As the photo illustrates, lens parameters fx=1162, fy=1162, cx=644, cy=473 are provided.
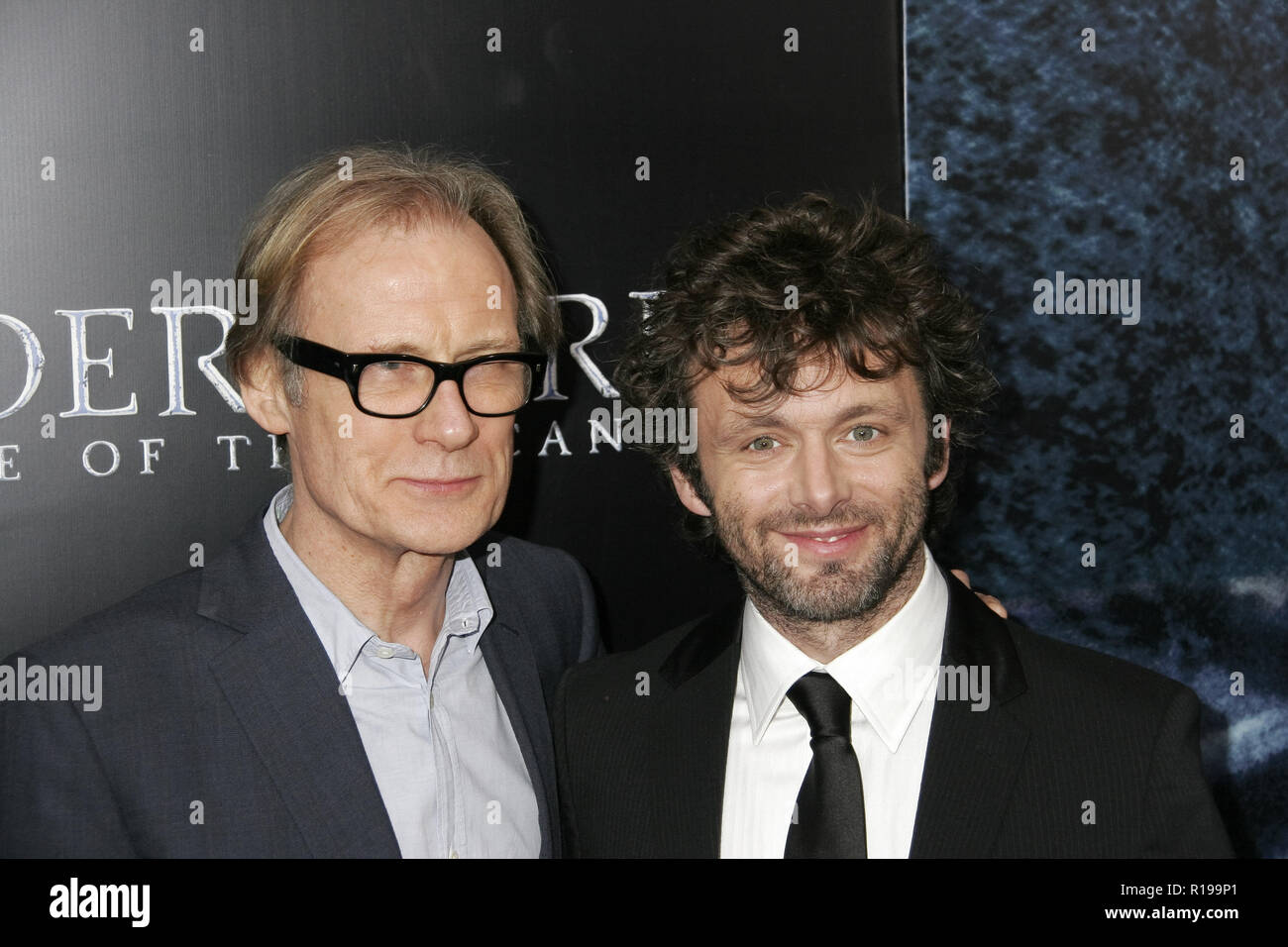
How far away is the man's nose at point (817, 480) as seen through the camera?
183 centimetres

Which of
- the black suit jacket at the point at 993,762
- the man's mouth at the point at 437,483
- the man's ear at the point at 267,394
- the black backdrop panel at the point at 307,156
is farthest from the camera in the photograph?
the black backdrop panel at the point at 307,156

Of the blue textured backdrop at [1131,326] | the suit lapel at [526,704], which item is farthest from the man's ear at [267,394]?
the blue textured backdrop at [1131,326]

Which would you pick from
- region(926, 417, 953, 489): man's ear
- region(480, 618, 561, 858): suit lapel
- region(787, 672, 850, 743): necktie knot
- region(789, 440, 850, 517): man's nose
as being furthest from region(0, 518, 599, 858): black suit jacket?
region(926, 417, 953, 489): man's ear

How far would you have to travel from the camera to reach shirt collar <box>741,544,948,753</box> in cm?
184

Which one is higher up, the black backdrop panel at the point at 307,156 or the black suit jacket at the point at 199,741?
the black backdrop panel at the point at 307,156

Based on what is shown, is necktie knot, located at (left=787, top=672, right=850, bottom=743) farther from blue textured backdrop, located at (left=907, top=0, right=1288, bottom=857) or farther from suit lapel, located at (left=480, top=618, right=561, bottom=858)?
blue textured backdrop, located at (left=907, top=0, right=1288, bottom=857)

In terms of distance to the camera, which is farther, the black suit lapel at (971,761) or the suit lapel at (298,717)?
the suit lapel at (298,717)

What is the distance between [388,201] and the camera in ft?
6.57

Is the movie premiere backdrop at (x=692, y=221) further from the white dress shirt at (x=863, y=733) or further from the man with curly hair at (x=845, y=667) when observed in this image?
the white dress shirt at (x=863, y=733)

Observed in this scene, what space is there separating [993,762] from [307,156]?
1.82m

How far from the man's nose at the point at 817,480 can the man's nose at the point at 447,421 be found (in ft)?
1.80

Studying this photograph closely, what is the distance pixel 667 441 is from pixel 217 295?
3.34 feet

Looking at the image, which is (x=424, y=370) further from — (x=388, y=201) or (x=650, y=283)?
(x=650, y=283)
